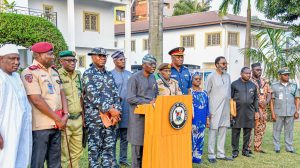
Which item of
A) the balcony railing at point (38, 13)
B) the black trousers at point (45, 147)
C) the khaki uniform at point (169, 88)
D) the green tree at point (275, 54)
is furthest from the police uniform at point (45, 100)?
the balcony railing at point (38, 13)

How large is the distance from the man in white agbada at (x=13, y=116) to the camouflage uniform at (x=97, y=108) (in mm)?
1063

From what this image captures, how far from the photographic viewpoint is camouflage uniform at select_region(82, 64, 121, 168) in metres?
4.99

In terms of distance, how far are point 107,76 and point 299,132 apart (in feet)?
24.9

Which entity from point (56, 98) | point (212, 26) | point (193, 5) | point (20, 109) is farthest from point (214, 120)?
point (193, 5)

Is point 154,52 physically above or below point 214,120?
above

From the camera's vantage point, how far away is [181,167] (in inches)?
200

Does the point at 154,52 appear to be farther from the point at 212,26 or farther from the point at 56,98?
the point at 212,26

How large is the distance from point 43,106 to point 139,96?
4.94 ft

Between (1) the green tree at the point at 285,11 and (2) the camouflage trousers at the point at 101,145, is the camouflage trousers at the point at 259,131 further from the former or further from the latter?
(1) the green tree at the point at 285,11

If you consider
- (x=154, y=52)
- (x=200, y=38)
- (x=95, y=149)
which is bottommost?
(x=95, y=149)

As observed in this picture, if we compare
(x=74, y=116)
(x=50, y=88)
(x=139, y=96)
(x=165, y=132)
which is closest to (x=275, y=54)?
(x=139, y=96)

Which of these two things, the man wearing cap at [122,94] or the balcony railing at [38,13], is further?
the balcony railing at [38,13]

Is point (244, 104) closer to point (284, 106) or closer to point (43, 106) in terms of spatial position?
point (284, 106)

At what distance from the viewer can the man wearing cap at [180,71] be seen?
20.3ft
